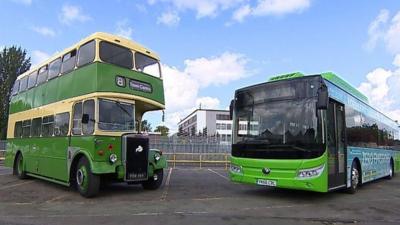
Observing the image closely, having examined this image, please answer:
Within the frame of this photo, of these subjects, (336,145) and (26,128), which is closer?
(336,145)

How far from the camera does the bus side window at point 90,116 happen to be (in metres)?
11.7

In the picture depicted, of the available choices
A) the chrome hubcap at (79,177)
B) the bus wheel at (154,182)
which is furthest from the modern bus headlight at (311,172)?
the chrome hubcap at (79,177)

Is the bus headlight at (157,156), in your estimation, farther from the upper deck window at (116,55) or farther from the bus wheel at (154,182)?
the upper deck window at (116,55)

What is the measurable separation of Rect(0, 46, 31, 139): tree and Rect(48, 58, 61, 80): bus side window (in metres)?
43.3

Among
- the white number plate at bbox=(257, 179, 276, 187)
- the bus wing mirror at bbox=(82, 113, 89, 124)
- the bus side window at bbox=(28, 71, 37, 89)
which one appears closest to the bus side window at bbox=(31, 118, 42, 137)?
the bus side window at bbox=(28, 71, 37, 89)

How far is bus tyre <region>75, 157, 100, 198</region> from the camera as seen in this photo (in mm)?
11500

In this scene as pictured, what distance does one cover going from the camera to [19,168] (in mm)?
17203

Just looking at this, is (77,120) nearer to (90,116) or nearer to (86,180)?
(90,116)

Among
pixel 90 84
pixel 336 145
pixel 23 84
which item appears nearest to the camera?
pixel 336 145

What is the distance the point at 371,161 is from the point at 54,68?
37.6ft

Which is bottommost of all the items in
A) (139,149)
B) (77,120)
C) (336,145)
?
(139,149)

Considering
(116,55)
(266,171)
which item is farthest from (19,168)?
(266,171)

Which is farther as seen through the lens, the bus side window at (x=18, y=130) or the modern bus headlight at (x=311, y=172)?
the bus side window at (x=18, y=130)

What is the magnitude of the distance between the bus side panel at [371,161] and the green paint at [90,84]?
615 centimetres
